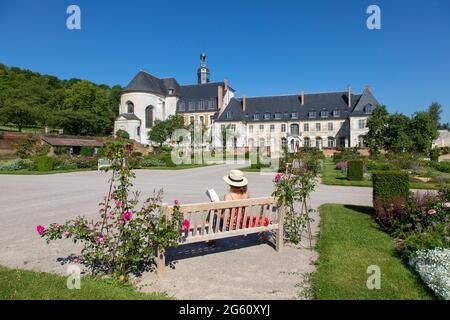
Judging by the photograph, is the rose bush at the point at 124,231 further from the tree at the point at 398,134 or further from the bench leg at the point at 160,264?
the tree at the point at 398,134

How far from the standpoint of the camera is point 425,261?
387 cm

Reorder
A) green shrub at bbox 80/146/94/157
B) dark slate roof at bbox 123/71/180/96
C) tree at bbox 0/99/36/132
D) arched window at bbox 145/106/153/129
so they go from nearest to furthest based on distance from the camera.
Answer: green shrub at bbox 80/146/94/157
tree at bbox 0/99/36/132
dark slate roof at bbox 123/71/180/96
arched window at bbox 145/106/153/129

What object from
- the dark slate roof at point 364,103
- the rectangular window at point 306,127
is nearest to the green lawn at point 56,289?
the dark slate roof at point 364,103

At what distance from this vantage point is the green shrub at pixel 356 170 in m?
15.3

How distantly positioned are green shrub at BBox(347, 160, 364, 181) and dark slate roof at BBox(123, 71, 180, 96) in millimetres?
49255

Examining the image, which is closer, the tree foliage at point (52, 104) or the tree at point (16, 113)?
the tree at point (16, 113)

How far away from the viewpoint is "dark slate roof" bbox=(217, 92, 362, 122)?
177ft

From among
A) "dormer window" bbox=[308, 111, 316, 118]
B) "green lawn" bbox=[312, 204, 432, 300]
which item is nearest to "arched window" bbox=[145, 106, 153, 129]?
"dormer window" bbox=[308, 111, 316, 118]

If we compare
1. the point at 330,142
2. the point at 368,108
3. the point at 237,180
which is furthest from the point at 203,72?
the point at 237,180

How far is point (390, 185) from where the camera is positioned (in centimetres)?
682

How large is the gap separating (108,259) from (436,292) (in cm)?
371

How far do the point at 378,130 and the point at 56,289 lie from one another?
4091cm

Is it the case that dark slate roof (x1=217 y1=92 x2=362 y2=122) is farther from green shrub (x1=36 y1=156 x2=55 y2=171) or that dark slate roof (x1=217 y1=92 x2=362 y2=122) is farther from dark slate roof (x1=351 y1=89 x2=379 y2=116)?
green shrub (x1=36 y1=156 x2=55 y2=171)

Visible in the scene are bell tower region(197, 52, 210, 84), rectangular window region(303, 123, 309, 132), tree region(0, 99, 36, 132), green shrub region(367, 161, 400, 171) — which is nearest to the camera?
green shrub region(367, 161, 400, 171)
